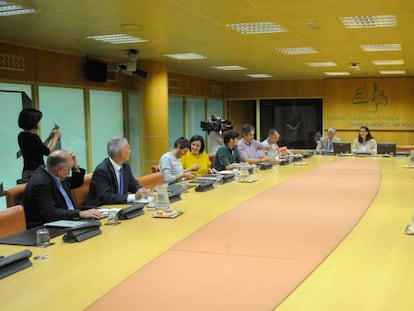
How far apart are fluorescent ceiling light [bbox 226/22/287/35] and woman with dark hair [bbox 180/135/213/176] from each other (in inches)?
54.3

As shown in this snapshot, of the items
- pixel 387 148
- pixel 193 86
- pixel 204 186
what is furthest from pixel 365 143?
pixel 204 186

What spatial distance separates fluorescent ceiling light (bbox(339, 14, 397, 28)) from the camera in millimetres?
5111

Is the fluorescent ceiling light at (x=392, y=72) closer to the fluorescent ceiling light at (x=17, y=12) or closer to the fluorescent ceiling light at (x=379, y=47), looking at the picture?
the fluorescent ceiling light at (x=379, y=47)

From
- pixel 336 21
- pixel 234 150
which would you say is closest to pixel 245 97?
pixel 234 150

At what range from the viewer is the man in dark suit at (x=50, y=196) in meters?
3.03

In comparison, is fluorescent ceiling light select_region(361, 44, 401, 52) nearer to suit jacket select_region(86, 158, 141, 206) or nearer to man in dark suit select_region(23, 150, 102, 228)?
suit jacket select_region(86, 158, 141, 206)

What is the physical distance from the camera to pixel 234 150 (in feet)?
20.6

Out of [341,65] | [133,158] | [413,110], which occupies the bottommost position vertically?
[133,158]

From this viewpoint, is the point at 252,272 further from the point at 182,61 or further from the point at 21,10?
the point at 182,61

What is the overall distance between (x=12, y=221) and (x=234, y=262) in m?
1.47

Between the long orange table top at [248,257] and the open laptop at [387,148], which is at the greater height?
the open laptop at [387,148]

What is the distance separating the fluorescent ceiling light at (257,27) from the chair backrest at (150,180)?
1985mm

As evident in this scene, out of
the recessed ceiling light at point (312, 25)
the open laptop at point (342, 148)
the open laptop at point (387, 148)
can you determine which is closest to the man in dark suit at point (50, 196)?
the recessed ceiling light at point (312, 25)

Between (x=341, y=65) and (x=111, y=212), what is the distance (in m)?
7.83
